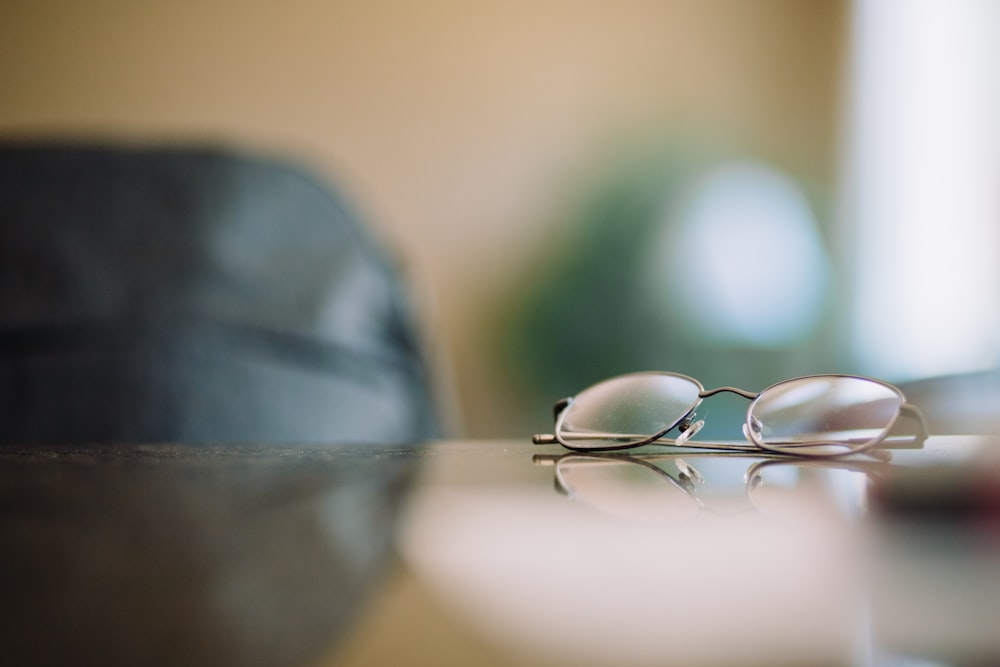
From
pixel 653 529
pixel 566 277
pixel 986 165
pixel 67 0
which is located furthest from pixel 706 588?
pixel 67 0

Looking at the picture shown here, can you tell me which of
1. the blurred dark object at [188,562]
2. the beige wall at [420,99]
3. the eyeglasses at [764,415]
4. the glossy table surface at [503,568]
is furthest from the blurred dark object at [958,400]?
the beige wall at [420,99]

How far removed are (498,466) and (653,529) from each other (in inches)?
7.1

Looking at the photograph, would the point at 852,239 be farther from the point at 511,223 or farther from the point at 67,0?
the point at 67,0

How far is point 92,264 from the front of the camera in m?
Result: 1.02

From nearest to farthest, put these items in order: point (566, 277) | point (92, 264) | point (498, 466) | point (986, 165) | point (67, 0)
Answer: point (498, 466), point (92, 264), point (986, 165), point (566, 277), point (67, 0)

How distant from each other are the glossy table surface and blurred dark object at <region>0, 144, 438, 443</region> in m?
0.59

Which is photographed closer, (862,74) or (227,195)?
(227,195)

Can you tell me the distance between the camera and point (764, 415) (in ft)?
1.48

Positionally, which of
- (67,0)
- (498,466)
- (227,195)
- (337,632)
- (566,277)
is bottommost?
(337,632)

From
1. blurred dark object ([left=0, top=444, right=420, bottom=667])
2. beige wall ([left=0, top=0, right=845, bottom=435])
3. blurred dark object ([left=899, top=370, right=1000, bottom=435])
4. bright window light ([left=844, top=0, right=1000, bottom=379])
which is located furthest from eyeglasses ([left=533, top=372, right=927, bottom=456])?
beige wall ([left=0, top=0, right=845, bottom=435])

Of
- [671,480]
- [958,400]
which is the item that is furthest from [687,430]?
[958,400]

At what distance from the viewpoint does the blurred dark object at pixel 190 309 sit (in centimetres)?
90

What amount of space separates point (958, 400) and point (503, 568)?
0.84 meters

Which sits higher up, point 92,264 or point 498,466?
point 92,264
